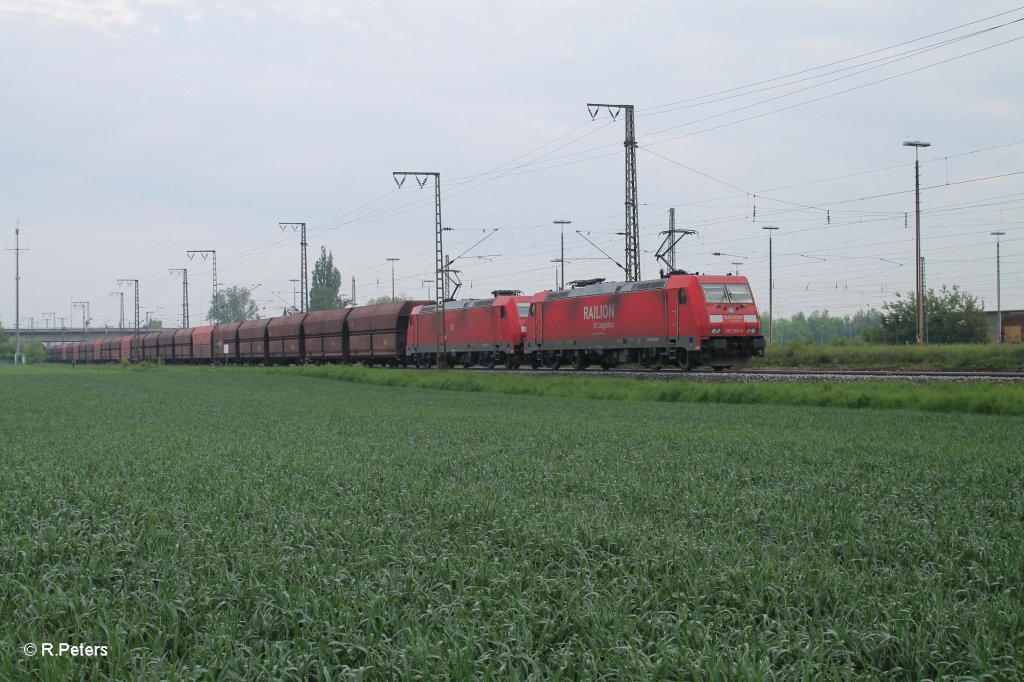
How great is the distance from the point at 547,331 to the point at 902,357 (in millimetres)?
16749

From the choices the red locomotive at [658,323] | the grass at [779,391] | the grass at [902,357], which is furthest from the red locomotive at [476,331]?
the grass at [902,357]

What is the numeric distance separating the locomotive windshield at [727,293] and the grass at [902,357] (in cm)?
966

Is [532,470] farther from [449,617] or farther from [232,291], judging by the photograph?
[232,291]

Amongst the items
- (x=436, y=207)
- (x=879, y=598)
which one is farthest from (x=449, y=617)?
(x=436, y=207)

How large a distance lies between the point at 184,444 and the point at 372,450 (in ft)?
11.2

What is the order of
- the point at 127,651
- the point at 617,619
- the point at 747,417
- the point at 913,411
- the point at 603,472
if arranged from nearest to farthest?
the point at 127,651 → the point at 617,619 → the point at 603,472 → the point at 747,417 → the point at 913,411

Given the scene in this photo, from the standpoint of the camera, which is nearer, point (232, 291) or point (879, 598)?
point (879, 598)

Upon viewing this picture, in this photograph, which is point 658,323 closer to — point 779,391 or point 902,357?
point 779,391

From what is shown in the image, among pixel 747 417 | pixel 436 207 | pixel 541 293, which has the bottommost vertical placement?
pixel 747 417

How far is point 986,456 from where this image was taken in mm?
12125

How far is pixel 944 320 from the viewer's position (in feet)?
204

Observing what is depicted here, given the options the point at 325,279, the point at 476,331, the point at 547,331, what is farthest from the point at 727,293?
the point at 325,279

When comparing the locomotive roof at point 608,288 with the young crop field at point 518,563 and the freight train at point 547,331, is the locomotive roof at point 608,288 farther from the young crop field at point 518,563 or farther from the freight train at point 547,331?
the young crop field at point 518,563

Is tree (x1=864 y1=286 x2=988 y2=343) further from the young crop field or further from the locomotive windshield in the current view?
the young crop field
